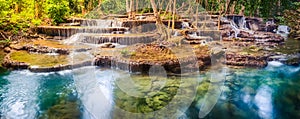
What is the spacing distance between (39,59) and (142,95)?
208 inches

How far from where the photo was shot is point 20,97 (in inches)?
305

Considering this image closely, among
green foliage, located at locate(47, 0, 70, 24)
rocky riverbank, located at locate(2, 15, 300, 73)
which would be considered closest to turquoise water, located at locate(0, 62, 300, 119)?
rocky riverbank, located at locate(2, 15, 300, 73)

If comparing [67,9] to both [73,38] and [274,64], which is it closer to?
[73,38]

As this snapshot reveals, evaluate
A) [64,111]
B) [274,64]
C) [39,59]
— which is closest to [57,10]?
[39,59]

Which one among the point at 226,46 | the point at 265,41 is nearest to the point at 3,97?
the point at 226,46

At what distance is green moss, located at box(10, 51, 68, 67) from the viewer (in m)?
10.4

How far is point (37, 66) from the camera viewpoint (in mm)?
9992

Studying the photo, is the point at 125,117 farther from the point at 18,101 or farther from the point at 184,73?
the point at 184,73

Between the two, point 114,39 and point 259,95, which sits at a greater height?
point 114,39

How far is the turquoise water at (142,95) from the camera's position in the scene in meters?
6.84

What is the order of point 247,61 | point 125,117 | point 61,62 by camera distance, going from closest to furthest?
point 125,117, point 61,62, point 247,61

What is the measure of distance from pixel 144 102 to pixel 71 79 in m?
3.32

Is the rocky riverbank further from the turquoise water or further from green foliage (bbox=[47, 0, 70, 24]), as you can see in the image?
green foliage (bbox=[47, 0, 70, 24])

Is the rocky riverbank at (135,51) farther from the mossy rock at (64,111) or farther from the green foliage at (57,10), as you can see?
the mossy rock at (64,111)
